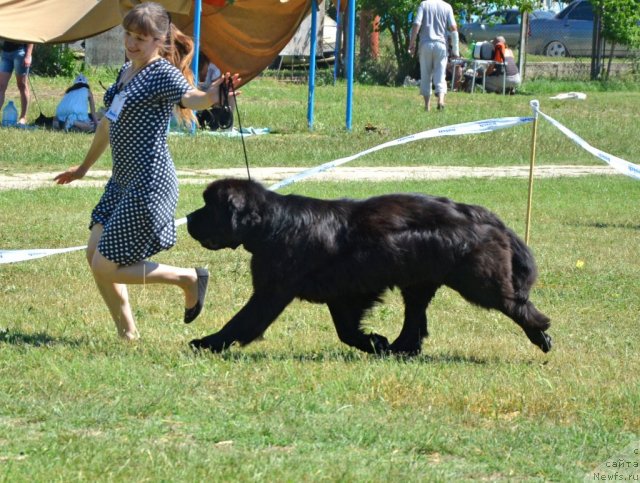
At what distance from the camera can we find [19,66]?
18.8 metres

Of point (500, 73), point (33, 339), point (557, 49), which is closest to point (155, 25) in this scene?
point (33, 339)

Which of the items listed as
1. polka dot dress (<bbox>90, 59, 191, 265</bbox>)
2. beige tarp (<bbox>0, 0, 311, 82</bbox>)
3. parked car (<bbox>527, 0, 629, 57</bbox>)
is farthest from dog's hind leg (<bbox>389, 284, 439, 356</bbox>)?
parked car (<bbox>527, 0, 629, 57</bbox>)

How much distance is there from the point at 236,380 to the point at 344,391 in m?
0.55

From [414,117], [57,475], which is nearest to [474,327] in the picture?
A: [57,475]

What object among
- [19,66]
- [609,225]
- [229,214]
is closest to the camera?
[229,214]

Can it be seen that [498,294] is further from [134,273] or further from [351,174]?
[351,174]

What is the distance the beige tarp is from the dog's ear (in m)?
11.8

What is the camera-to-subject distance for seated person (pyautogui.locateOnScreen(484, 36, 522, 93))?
1174 inches

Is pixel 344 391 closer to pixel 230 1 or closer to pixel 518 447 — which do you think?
A: pixel 518 447

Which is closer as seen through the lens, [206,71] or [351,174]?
[351,174]

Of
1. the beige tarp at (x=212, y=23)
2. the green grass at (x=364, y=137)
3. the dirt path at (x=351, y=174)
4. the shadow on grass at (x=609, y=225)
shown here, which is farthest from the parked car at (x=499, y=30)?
the shadow on grass at (x=609, y=225)

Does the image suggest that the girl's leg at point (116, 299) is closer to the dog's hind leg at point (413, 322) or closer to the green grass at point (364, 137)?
the dog's hind leg at point (413, 322)

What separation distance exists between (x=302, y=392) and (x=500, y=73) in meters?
25.1

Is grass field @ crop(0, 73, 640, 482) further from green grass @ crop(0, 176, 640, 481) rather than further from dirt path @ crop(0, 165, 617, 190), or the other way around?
dirt path @ crop(0, 165, 617, 190)
